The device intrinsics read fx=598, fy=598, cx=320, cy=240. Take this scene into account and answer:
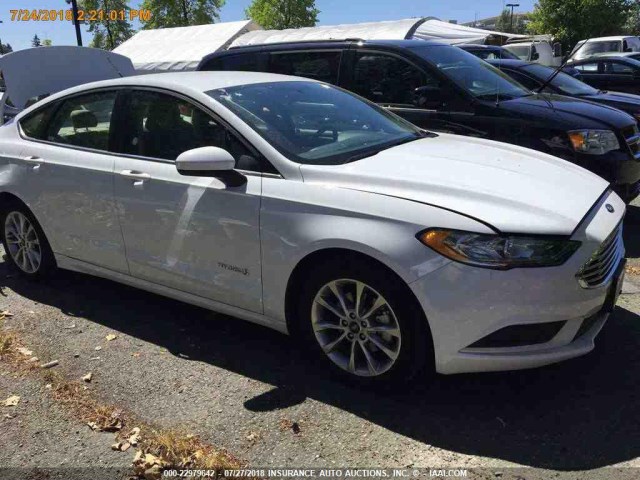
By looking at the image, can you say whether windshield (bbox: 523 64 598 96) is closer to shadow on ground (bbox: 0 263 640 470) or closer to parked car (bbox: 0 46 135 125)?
shadow on ground (bbox: 0 263 640 470)

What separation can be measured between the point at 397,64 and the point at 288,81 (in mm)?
2195

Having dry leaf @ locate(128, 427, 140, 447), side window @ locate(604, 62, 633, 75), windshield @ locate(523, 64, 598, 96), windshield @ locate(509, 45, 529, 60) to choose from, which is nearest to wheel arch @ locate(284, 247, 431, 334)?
dry leaf @ locate(128, 427, 140, 447)

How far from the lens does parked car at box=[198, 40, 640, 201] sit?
17.0 ft

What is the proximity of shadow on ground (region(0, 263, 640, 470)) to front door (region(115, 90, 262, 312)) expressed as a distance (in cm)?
37

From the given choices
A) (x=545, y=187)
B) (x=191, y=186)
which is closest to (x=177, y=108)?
(x=191, y=186)

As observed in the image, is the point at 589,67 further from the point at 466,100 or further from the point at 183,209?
the point at 183,209

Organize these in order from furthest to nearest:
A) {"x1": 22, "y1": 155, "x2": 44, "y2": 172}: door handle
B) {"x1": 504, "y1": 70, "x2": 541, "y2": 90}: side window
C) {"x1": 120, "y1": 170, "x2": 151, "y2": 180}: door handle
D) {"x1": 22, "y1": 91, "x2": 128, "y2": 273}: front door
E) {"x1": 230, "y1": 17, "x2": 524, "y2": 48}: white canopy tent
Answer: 1. {"x1": 230, "y1": 17, "x2": 524, "y2": 48}: white canopy tent
2. {"x1": 504, "y1": 70, "x2": 541, "y2": 90}: side window
3. {"x1": 22, "y1": 155, "x2": 44, "y2": 172}: door handle
4. {"x1": 22, "y1": 91, "x2": 128, "y2": 273}: front door
5. {"x1": 120, "y1": 170, "x2": 151, "y2": 180}: door handle

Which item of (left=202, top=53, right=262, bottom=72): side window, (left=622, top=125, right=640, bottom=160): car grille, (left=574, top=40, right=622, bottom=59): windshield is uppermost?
(left=202, top=53, right=262, bottom=72): side window

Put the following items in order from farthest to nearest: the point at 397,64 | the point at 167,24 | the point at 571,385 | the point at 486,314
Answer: the point at 167,24 → the point at 397,64 → the point at 571,385 → the point at 486,314

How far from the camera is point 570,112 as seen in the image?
5.46 meters

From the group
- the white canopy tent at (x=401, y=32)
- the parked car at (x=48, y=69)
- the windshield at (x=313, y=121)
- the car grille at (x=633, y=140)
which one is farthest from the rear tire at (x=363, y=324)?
the white canopy tent at (x=401, y=32)

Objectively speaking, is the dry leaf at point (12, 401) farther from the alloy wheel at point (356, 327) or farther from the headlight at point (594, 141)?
the headlight at point (594, 141)

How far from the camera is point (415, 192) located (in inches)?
111

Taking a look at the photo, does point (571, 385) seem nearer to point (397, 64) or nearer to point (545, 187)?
point (545, 187)
